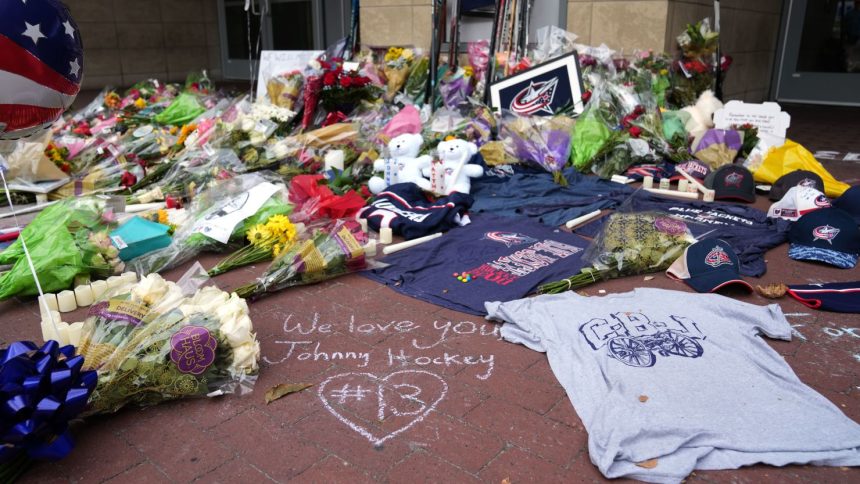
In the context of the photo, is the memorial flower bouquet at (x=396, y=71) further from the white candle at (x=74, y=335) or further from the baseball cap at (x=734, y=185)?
the white candle at (x=74, y=335)

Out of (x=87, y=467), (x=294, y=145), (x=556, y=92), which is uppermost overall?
(x=556, y=92)

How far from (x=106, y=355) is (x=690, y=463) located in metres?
2.26

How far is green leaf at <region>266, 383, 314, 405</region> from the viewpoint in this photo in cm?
270

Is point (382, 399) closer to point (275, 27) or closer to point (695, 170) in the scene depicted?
point (695, 170)

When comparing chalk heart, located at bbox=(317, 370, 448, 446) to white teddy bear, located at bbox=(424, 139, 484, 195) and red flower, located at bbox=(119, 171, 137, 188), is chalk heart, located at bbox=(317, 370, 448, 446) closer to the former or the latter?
white teddy bear, located at bbox=(424, 139, 484, 195)

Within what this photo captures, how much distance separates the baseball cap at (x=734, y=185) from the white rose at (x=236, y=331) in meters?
4.37

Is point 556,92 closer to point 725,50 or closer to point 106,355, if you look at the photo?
point 725,50

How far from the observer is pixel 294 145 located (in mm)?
6352

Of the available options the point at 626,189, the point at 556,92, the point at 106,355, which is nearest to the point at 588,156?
the point at 626,189

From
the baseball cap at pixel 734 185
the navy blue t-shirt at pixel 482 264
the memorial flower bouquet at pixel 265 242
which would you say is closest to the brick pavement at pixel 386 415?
the navy blue t-shirt at pixel 482 264

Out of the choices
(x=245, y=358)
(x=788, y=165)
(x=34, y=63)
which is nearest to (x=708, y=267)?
(x=245, y=358)

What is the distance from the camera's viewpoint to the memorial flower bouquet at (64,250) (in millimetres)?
3680

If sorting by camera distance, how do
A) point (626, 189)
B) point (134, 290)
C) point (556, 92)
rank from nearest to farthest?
point (134, 290), point (626, 189), point (556, 92)

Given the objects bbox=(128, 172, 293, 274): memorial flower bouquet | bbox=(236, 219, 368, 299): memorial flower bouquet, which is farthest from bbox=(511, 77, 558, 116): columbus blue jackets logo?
bbox=(236, 219, 368, 299): memorial flower bouquet
